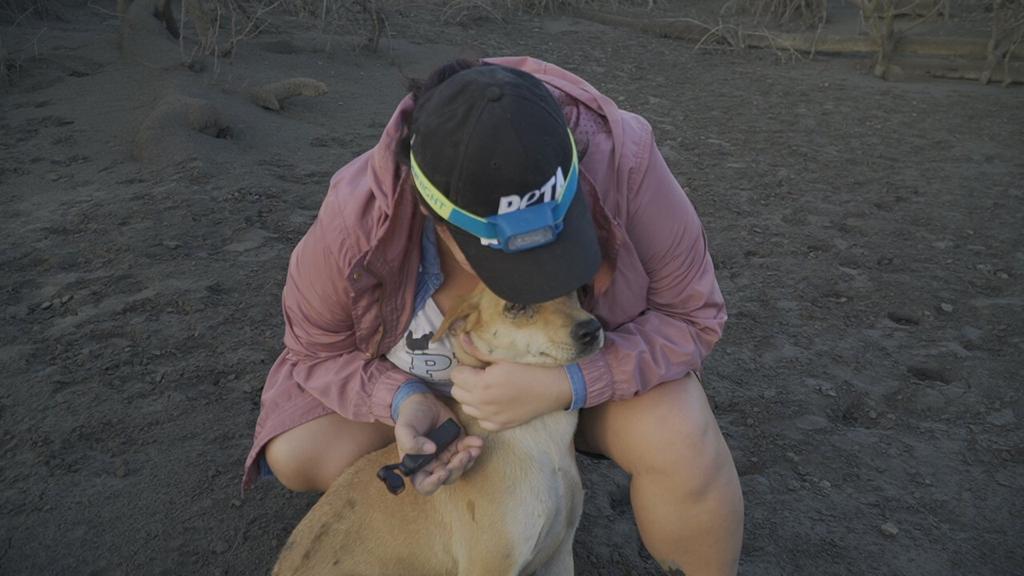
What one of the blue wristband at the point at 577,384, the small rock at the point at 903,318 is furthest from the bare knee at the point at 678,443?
the small rock at the point at 903,318

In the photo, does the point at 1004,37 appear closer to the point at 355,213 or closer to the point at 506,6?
the point at 506,6

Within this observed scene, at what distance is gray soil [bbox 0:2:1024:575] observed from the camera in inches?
106

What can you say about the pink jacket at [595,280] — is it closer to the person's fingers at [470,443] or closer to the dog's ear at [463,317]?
the dog's ear at [463,317]

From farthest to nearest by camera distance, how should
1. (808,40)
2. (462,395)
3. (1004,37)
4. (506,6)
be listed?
(506,6) → (808,40) → (1004,37) → (462,395)

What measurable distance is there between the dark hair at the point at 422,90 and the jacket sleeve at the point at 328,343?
0.33 metres

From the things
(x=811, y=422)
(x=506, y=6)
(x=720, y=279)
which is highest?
(x=506, y=6)

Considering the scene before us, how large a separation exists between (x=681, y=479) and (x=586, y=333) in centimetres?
45

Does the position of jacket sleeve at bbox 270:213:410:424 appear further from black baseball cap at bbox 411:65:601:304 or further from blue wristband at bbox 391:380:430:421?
black baseball cap at bbox 411:65:601:304

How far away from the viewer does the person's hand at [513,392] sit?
2174 millimetres

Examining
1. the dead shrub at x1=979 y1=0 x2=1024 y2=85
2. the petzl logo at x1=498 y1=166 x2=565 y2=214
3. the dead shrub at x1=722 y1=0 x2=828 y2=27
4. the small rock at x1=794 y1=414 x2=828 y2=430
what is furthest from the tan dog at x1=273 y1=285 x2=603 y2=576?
the dead shrub at x1=722 y1=0 x2=828 y2=27

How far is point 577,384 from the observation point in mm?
2184

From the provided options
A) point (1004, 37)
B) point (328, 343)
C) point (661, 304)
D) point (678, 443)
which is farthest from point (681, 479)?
point (1004, 37)

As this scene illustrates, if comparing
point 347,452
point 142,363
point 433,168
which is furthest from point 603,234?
point 142,363

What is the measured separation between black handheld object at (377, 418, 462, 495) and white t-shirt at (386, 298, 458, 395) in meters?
0.23
